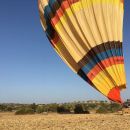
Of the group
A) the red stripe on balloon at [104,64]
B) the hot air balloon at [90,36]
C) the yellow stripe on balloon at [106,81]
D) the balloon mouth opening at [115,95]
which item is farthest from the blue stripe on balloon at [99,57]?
the balloon mouth opening at [115,95]

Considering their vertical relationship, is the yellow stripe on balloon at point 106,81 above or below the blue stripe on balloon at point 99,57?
below

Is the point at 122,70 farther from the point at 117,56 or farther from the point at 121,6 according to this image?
the point at 121,6

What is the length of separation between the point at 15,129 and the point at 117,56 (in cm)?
1987

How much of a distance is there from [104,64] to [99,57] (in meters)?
0.36

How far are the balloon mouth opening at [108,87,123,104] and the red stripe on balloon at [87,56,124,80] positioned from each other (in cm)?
97

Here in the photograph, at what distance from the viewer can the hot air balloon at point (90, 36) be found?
12.0 m

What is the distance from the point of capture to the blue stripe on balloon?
12258 mm

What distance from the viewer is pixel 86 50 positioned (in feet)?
42.3

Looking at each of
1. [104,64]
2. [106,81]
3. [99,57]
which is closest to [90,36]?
[99,57]

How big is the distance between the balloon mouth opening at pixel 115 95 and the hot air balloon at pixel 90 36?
0.03 metres

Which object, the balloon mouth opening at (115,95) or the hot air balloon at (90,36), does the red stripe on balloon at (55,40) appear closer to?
the hot air balloon at (90,36)

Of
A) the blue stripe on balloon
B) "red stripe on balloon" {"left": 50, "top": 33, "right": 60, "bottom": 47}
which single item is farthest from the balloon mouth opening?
"red stripe on balloon" {"left": 50, "top": 33, "right": 60, "bottom": 47}

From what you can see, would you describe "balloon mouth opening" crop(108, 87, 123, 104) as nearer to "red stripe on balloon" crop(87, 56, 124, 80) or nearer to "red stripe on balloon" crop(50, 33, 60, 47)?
"red stripe on balloon" crop(87, 56, 124, 80)

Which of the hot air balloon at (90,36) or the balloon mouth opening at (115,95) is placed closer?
the balloon mouth opening at (115,95)
